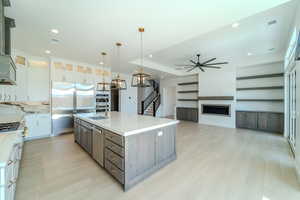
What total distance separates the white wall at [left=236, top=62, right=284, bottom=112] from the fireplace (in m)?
0.48

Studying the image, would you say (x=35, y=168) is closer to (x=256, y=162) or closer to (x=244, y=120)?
(x=256, y=162)

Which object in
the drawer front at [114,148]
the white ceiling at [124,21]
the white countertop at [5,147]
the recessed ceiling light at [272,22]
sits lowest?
the drawer front at [114,148]

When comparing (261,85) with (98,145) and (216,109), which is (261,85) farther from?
(98,145)

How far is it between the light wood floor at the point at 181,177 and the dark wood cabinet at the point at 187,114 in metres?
4.02

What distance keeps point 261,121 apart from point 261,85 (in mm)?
1554

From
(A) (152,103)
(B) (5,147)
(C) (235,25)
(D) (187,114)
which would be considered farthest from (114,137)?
(A) (152,103)

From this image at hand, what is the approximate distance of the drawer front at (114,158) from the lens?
1972mm

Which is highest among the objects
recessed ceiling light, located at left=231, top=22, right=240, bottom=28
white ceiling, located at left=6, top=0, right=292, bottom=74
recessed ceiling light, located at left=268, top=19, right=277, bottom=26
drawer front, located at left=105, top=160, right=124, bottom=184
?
recessed ceiling light, located at left=268, top=19, right=277, bottom=26

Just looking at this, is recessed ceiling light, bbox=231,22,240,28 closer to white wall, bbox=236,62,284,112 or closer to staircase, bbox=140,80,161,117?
white wall, bbox=236,62,284,112

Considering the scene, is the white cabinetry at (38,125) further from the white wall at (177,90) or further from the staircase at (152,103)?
the white wall at (177,90)

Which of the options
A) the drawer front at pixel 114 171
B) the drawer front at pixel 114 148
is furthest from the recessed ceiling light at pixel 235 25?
the drawer front at pixel 114 171

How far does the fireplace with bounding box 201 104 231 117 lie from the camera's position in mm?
6320

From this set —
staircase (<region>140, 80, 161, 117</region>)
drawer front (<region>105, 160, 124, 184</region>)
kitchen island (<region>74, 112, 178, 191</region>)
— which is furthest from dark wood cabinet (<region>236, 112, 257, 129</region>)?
drawer front (<region>105, 160, 124, 184</region>)

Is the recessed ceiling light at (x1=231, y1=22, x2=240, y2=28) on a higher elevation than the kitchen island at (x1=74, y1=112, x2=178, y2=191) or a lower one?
higher
